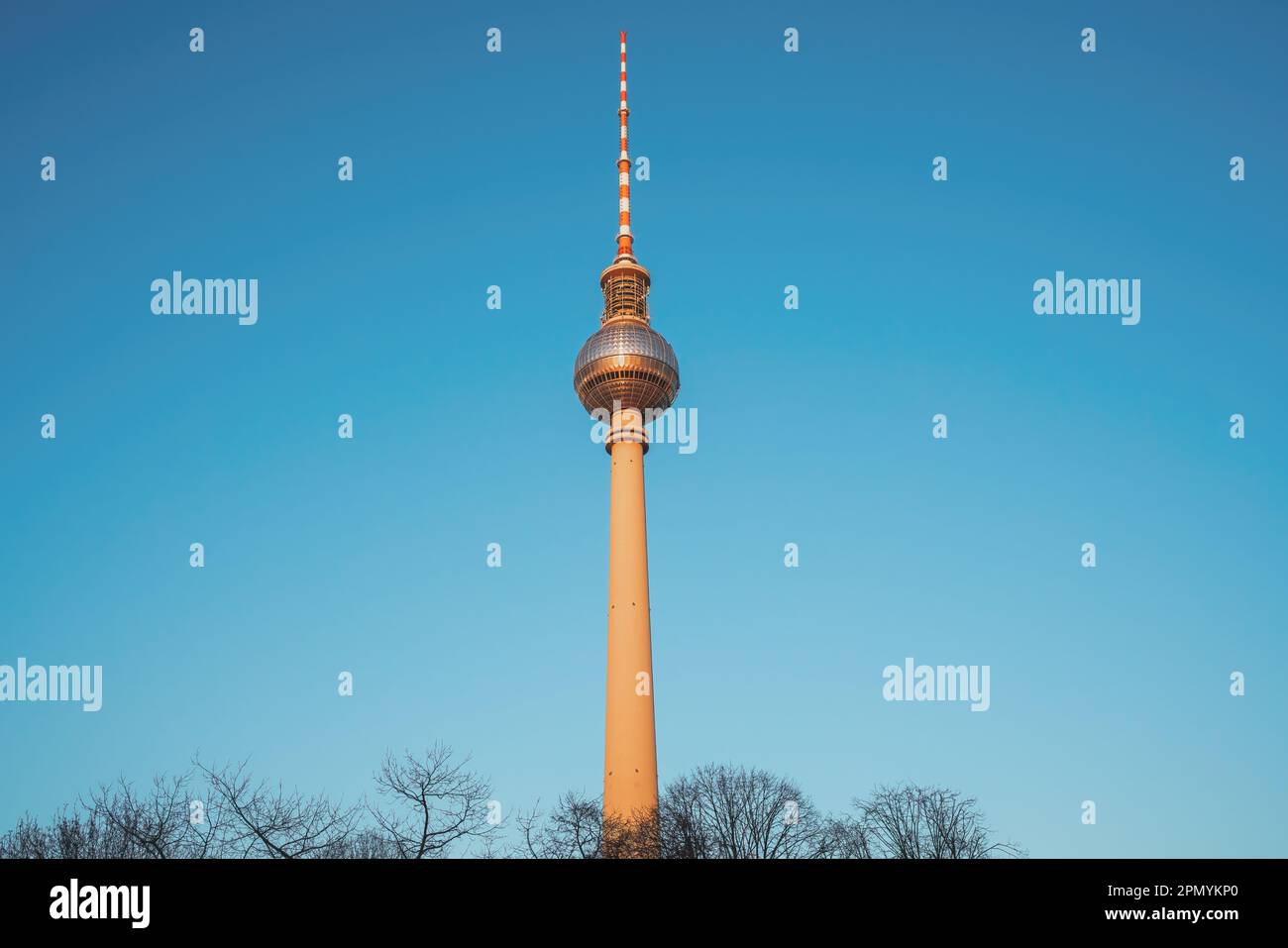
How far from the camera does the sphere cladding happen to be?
9144 centimetres

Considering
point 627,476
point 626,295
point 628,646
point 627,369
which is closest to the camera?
point 628,646

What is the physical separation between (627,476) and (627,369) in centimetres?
908

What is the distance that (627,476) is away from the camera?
8856 cm

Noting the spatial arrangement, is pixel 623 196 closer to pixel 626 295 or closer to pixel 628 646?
pixel 626 295

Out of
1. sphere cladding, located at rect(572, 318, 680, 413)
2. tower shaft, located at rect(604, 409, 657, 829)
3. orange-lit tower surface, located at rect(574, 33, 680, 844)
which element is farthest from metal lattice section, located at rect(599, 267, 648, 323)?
tower shaft, located at rect(604, 409, 657, 829)

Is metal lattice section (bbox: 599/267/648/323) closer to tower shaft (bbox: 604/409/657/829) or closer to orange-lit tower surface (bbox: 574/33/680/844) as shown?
orange-lit tower surface (bbox: 574/33/680/844)

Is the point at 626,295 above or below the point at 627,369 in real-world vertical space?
above

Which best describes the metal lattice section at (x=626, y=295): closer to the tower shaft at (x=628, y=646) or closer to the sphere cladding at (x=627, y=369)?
the sphere cladding at (x=627, y=369)

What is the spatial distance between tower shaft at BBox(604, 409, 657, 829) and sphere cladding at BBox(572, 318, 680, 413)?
1.83 metres

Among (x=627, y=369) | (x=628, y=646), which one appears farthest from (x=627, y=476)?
(x=628, y=646)
